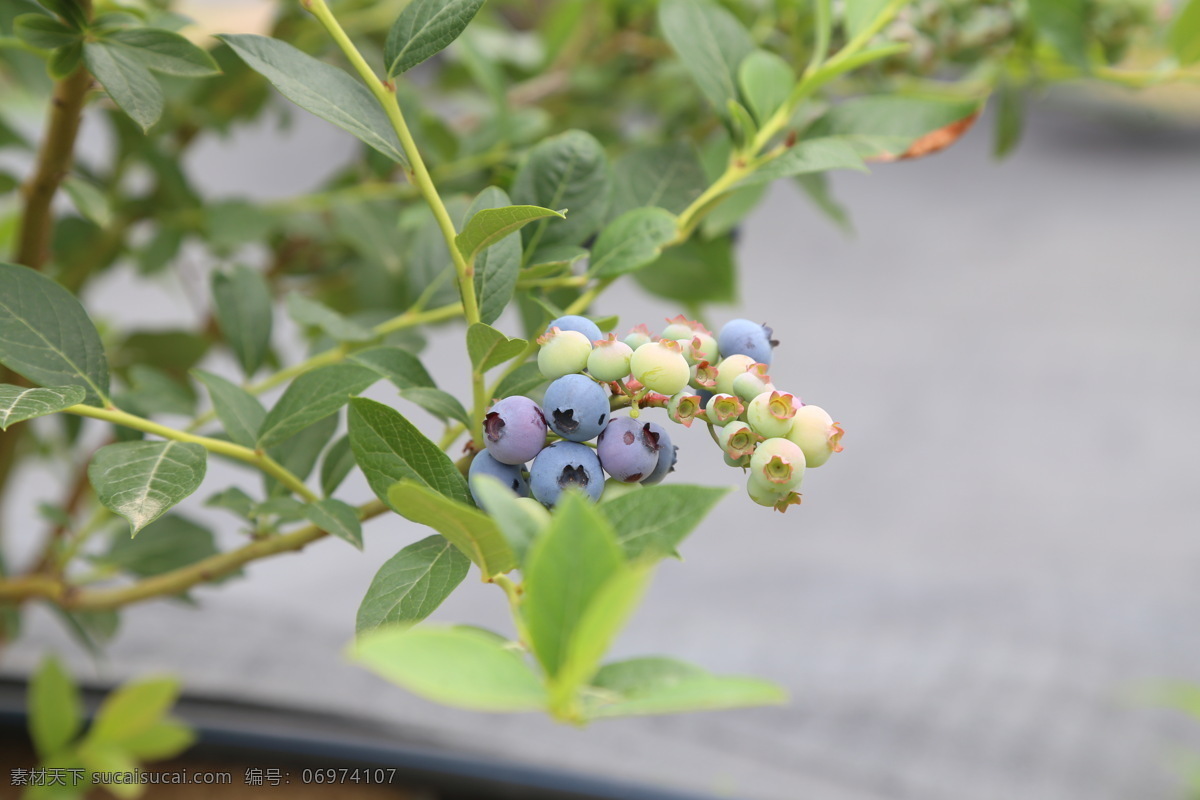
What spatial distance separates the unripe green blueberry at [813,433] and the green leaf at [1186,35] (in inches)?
17.0

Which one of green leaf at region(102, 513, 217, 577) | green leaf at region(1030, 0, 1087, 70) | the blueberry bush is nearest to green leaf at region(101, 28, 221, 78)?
the blueberry bush

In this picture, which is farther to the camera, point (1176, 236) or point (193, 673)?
point (1176, 236)

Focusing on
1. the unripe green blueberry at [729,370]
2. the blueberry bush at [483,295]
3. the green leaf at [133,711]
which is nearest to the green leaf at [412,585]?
the blueberry bush at [483,295]

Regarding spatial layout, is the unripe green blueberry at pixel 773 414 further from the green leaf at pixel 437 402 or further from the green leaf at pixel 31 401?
the green leaf at pixel 31 401

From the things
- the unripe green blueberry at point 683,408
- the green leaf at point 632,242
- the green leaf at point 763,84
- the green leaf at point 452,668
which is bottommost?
the green leaf at point 452,668

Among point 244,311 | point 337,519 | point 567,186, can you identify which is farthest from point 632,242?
point 244,311

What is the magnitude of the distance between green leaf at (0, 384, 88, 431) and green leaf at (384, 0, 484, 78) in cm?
16

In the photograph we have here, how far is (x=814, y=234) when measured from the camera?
104 inches

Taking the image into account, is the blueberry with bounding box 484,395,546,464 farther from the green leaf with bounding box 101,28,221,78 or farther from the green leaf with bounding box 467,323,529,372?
the green leaf with bounding box 101,28,221,78

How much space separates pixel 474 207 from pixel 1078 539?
1.67m

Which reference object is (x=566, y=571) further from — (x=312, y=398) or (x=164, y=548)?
(x=164, y=548)

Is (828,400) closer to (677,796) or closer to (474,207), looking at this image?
(677,796)

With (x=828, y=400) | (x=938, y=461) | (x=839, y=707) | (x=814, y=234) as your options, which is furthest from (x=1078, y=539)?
(x=814, y=234)

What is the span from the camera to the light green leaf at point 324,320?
18.6 inches
